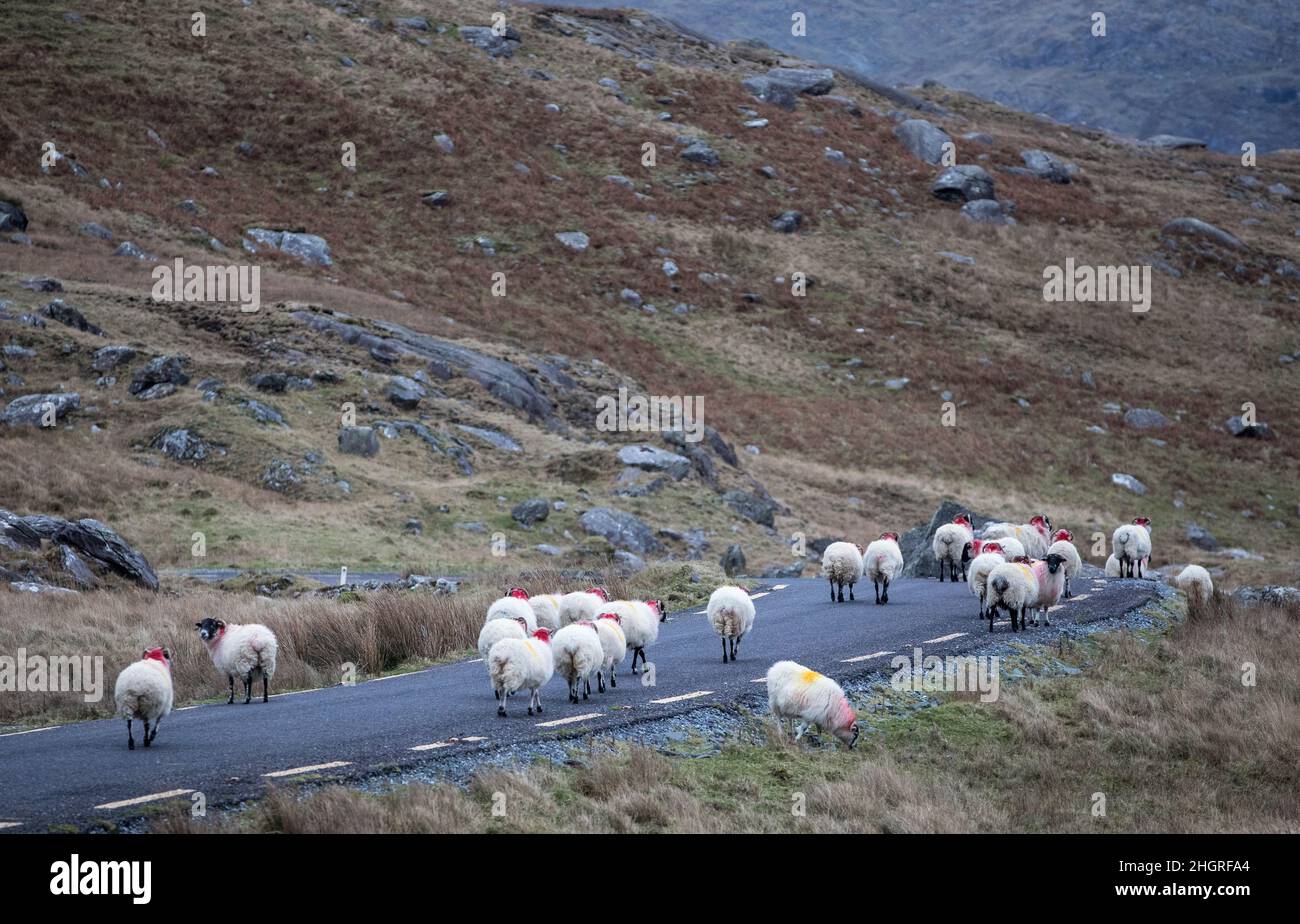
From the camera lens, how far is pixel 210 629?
1441cm

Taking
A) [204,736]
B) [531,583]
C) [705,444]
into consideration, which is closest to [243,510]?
[531,583]

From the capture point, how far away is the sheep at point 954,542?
85.8 ft

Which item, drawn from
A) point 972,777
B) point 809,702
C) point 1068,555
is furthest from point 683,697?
point 1068,555

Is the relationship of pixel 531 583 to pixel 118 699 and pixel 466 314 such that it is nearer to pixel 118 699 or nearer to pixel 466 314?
pixel 118 699

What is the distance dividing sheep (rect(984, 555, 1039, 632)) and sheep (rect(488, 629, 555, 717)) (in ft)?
26.8

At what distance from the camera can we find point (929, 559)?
2873cm

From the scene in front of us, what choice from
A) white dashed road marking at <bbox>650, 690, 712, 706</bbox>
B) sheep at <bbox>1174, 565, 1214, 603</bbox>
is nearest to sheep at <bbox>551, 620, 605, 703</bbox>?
white dashed road marking at <bbox>650, 690, 712, 706</bbox>

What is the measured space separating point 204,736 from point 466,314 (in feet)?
149

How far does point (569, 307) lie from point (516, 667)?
4926 cm

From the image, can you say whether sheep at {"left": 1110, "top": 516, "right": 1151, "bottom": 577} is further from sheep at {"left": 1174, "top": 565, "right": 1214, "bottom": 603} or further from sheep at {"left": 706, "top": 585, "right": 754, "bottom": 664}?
sheep at {"left": 706, "top": 585, "right": 754, "bottom": 664}

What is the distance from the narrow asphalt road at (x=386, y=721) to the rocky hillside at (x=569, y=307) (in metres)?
11.8

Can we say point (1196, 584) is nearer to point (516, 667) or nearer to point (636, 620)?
point (636, 620)

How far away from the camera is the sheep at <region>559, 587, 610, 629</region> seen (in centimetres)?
1752

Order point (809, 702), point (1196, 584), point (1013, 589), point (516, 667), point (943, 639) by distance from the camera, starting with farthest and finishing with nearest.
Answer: point (1196, 584) < point (1013, 589) < point (943, 639) < point (516, 667) < point (809, 702)
